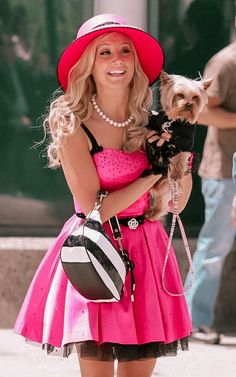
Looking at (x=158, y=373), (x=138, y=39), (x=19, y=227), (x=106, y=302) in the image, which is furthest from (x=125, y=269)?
(x=19, y=227)

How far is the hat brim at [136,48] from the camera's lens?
4.55m

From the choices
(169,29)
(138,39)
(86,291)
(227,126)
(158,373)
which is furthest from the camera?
(169,29)

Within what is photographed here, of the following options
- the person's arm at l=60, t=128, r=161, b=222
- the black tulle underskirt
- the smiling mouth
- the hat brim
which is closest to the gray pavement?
the black tulle underskirt

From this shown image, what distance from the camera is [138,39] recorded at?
464 cm

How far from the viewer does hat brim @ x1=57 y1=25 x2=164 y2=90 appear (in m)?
4.55

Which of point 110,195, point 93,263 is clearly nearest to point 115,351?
point 93,263

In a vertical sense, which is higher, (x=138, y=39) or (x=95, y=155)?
(x=138, y=39)

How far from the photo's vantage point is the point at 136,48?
4680 mm

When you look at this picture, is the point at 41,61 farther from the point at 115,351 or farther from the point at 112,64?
the point at 115,351

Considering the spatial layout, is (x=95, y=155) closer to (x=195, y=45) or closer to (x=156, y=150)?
(x=156, y=150)

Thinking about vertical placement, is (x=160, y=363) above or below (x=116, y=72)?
below

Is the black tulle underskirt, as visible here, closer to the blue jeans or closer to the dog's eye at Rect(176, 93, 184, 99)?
the dog's eye at Rect(176, 93, 184, 99)

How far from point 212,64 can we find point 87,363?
108 inches

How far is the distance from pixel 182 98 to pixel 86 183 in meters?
0.48
